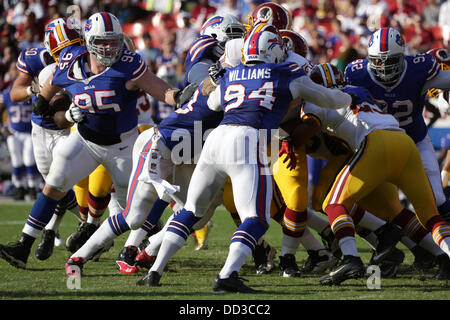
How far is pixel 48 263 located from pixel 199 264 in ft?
4.12

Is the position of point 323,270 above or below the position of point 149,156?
below

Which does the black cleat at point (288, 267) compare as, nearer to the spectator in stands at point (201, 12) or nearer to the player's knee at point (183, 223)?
the player's knee at point (183, 223)

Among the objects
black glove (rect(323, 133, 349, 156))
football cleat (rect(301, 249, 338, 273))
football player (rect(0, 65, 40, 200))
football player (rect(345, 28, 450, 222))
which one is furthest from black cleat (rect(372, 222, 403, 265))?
football player (rect(0, 65, 40, 200))

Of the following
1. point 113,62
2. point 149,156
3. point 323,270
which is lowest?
point 323,270

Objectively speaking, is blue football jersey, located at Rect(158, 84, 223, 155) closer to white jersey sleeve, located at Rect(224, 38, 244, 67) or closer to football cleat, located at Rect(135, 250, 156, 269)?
white jersey sleeve, located at Rect(224, 38, 244, 67)

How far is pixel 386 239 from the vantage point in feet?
18.9

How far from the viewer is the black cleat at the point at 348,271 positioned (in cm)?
503

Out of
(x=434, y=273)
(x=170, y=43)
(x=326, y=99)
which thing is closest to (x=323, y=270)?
(x=434, y=273)

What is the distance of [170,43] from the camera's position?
555 inches

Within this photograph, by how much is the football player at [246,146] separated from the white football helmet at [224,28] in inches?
49.4

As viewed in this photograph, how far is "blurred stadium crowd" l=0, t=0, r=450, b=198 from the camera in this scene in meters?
13.5

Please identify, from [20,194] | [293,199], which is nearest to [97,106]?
[293,199]

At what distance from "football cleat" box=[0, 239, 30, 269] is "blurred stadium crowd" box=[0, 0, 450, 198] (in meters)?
6.58

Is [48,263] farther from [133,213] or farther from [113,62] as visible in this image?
[113,62]
